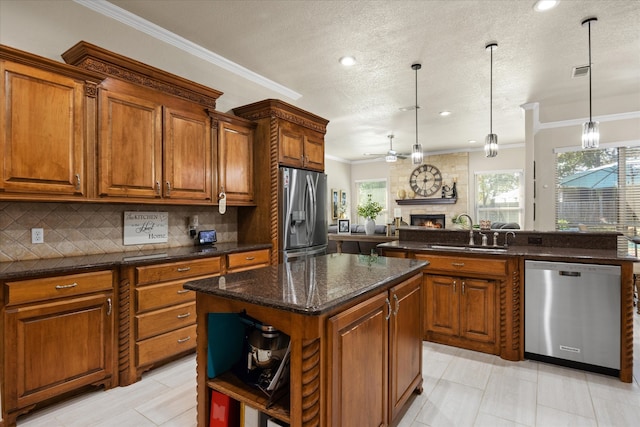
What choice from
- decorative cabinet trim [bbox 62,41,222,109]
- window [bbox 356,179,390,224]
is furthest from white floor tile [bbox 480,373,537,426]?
window [bbox 356,179,390,224]

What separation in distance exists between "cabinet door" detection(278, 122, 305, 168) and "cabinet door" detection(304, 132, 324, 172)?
0.09 meters

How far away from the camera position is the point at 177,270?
2.63m

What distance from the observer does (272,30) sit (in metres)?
2.89

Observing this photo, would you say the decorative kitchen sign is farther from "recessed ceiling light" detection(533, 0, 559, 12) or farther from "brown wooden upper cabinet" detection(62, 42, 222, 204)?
"recessed ceiling light" detection(533, 0, 559, 12)

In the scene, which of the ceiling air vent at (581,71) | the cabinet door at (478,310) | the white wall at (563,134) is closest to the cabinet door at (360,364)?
the cabinet door at (478,310)

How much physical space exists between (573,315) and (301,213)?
267 centimetres

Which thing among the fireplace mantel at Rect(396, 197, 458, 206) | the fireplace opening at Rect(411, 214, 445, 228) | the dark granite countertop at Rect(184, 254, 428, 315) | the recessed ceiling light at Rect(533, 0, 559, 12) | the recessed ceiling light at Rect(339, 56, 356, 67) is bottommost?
the dark granite countertop at Rect(184, 254, 428, 315)

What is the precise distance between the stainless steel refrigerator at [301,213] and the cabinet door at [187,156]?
0.83m

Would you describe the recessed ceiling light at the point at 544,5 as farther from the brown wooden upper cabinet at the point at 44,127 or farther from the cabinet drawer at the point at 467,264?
the brown wooden upper cabinet at the point at 44,127

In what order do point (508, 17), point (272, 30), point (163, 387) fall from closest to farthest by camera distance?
point (163, 387) < point (508, 17) < point (272, 30)

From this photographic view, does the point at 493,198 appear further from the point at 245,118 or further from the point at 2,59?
the point at 2,59

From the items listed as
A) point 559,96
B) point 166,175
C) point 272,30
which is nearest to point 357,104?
point 272,30

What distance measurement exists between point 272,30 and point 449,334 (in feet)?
10.5

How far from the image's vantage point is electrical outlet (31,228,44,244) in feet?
7.58
